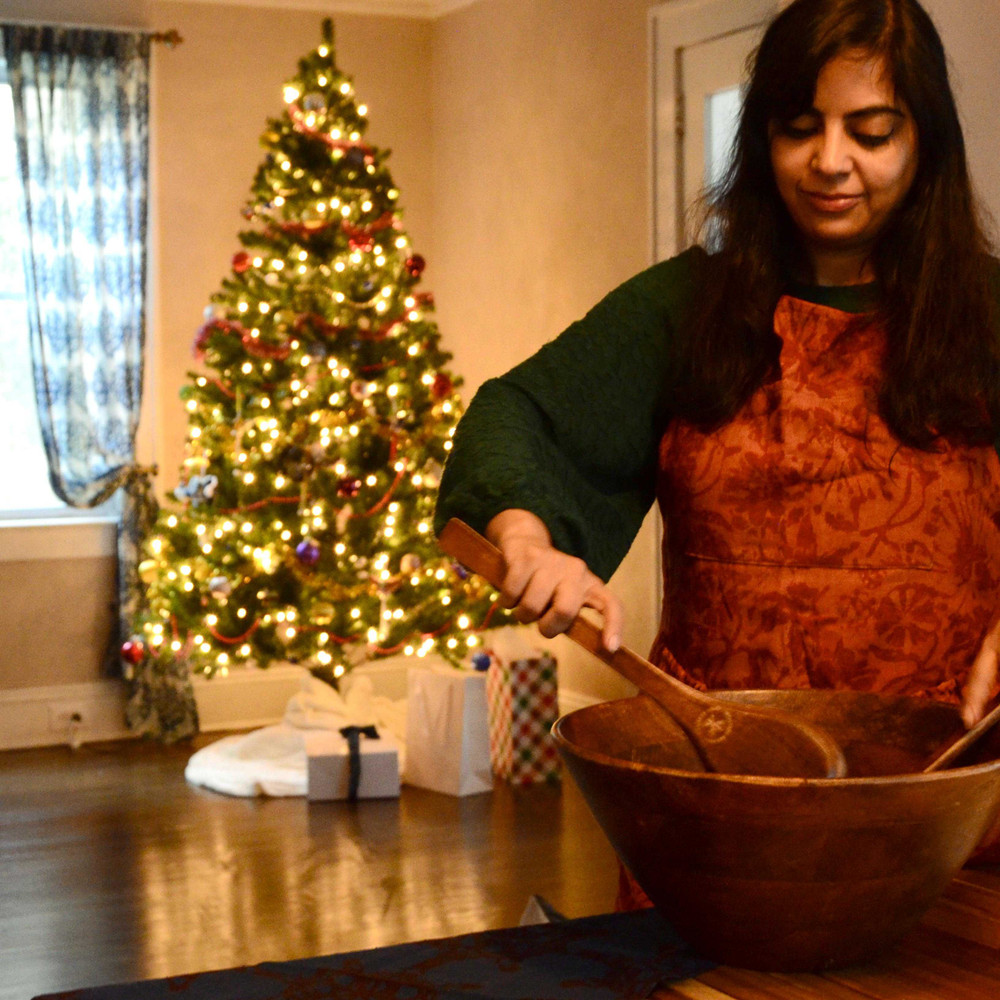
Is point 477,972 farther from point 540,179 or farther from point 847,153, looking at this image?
point 540,179

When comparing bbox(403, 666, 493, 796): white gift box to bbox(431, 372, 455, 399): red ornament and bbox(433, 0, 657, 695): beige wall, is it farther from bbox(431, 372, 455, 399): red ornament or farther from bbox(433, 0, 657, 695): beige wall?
bbox(431, 372, 455, 399): red ornament

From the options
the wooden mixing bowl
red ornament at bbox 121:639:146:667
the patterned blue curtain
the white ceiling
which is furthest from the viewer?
the white ceiling

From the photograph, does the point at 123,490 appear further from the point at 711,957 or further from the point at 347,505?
the point at 711,957

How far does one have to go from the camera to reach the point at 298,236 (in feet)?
15.1

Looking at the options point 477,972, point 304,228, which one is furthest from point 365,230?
point 477,972

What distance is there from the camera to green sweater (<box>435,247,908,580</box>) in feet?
4.22

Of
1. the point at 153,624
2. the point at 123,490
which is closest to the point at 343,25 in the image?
the point at 123,490

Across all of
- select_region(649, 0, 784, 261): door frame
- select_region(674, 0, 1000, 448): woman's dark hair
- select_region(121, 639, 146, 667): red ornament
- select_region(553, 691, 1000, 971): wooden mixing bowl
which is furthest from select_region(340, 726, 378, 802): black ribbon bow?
select_region(553, 691, 1000, 971): wooden mixing bowl

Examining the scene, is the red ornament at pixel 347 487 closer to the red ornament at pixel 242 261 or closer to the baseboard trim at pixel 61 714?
the red ornament at pixel 242 261

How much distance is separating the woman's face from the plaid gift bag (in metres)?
3.31

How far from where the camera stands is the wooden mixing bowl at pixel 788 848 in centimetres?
83

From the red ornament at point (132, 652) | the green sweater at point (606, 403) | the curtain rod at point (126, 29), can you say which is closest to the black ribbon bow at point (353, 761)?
the red ornament at point (132, 652)

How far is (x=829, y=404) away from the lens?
131 centimetres

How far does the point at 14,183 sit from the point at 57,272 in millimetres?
410
